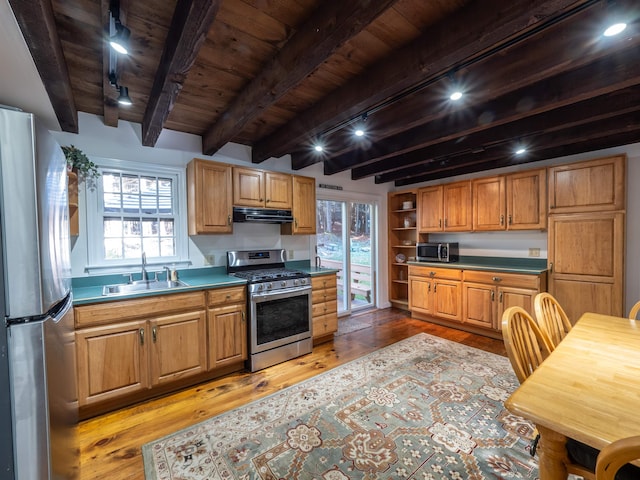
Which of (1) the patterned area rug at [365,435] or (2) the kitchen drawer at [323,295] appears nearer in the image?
(1) the patterned area rug at [365,435]

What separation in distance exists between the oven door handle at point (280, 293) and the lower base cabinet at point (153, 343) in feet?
0.47

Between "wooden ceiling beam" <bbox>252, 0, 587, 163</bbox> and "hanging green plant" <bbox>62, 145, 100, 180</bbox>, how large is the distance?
1.93 meters

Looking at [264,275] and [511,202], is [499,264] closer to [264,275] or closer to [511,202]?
[511,202]

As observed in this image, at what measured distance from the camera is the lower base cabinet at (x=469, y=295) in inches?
139

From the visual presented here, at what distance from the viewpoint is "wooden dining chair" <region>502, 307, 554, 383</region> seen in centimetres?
136

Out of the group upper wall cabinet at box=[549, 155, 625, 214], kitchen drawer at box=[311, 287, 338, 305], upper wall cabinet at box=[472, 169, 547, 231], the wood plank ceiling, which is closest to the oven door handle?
kitchen drawer at box=[311, 287, 338, 305]

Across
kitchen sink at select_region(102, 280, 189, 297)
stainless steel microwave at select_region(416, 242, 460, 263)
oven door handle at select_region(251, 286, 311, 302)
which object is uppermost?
stainless steel microwave at select_region(416, 242, 460, 263)

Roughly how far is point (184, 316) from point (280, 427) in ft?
4.10

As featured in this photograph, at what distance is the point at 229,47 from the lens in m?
1.76

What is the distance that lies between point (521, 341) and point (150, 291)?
2645 millimetres

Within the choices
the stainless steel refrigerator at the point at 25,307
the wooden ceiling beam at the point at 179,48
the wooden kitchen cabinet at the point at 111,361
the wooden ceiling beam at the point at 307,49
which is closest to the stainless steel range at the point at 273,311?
the wooden kitchen cabinet at the point at 111,361

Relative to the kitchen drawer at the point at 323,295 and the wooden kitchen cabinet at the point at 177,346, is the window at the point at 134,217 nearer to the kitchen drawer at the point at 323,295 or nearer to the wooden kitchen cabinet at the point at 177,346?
the wooden kitchen cabinet at the point at 177,346

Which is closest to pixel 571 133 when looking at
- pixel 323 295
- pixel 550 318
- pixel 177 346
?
pixel 550 318

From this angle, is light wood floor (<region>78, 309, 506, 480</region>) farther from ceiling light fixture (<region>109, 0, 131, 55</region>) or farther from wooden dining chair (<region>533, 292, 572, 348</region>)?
ceiling light fixture (<region>109, 0, 131, 55</region>)
